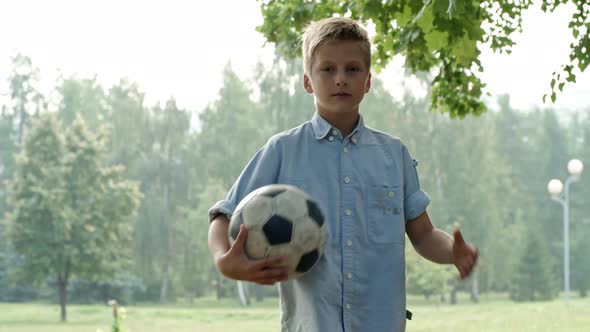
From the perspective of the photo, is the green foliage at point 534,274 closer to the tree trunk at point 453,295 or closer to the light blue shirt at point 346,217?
the tree trunk at point 453,295

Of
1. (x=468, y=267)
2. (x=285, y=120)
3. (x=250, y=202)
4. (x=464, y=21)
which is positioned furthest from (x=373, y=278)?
(x=285, y=120)

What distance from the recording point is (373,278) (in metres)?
3.14

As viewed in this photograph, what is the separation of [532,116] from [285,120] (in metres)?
18.3

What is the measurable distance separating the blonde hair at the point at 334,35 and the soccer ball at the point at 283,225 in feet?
1.69

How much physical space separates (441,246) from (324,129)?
603 mm

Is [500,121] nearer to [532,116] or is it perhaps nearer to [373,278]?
[532,116]

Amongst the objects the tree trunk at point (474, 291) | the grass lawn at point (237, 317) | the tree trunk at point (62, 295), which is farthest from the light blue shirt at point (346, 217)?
the tree trunk at point (474, 291)

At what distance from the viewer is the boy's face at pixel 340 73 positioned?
310 centimetres

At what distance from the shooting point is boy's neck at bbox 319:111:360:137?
10.6 ft

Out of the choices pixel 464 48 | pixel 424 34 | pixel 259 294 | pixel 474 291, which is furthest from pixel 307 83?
pixel 474 291

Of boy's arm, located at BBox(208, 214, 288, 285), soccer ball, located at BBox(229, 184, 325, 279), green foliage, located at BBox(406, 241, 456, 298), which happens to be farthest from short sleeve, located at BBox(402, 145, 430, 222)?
green foliage, located at BBox(406, 241, 456, 298)

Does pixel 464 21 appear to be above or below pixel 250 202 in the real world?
above

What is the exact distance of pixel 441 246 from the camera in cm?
325

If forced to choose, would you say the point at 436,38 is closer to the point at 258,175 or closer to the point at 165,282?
the point at 258,175
